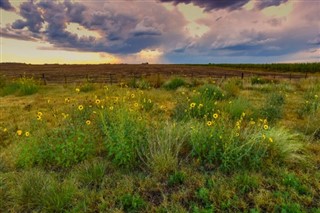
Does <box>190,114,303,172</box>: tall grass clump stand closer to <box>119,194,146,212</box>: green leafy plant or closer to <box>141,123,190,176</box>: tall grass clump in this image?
<box>141,123,190,176</box>: tall grass clump

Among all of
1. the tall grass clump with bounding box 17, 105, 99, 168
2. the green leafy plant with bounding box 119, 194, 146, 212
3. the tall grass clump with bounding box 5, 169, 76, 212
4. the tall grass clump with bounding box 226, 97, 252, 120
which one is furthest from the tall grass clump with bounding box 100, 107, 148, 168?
the tall grass clump with bounding box 226, 97, 252, 120

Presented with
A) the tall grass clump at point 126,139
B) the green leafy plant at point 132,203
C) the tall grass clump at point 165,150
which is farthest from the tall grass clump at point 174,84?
the green leafy plant at point 132,203

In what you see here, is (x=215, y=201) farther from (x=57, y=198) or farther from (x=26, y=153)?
(x=26, y=153)

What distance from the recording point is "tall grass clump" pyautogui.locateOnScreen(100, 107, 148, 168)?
15.1ft

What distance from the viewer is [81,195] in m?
3.78

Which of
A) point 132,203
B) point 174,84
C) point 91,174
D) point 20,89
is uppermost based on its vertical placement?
point 174,84

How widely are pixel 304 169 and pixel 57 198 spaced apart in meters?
3.70

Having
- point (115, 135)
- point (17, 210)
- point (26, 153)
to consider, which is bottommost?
point (17, 210)

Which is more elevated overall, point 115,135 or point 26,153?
point 115,135

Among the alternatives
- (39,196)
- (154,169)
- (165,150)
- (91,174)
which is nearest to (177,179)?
(154,169)

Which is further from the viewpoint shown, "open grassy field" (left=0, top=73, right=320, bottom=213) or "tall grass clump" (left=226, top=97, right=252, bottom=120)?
"tall grass clump" (left=226, top=97, right=252, bottom=120)

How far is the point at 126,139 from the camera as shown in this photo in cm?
468

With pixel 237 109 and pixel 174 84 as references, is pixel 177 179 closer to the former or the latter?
pixel 237 109

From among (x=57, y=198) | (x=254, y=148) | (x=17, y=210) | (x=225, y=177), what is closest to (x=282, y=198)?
(x=225, y=177)
